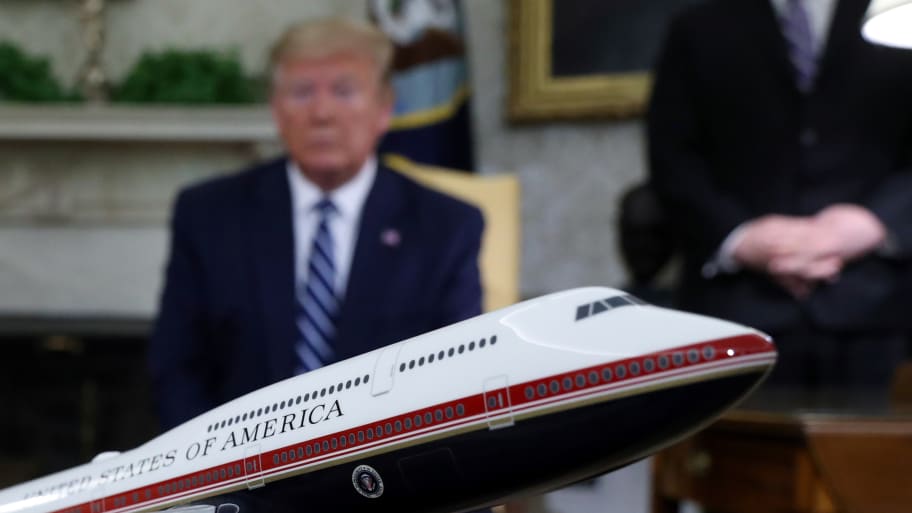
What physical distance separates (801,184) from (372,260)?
147 cm

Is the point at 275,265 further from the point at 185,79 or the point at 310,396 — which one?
the point at 185,79

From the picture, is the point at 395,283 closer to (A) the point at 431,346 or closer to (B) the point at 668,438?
(A) the point at 431,346

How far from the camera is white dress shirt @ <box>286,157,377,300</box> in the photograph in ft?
4.99

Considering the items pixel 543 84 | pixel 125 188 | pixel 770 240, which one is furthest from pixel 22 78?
pixel 770 240

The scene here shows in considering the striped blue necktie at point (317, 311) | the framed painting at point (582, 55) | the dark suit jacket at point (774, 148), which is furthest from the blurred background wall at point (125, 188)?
the striped blue necktie at point (317, 311)

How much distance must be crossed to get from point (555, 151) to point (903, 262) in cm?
356

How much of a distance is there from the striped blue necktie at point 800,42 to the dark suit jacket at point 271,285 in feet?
3.91

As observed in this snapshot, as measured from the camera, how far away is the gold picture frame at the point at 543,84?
571 cm

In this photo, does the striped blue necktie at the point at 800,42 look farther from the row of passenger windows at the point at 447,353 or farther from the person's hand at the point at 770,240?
the row of passenger windows at the point at 447,353

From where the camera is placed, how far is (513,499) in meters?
1.09

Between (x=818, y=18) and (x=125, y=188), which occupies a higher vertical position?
(x=818, y=18)

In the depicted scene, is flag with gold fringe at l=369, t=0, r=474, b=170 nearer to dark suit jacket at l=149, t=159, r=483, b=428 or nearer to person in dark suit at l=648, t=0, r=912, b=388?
person in dark suit at l=648, t=0, r=912, b=388

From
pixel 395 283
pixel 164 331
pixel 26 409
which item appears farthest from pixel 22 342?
pixel 395 283

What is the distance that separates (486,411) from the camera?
40.9 inches
